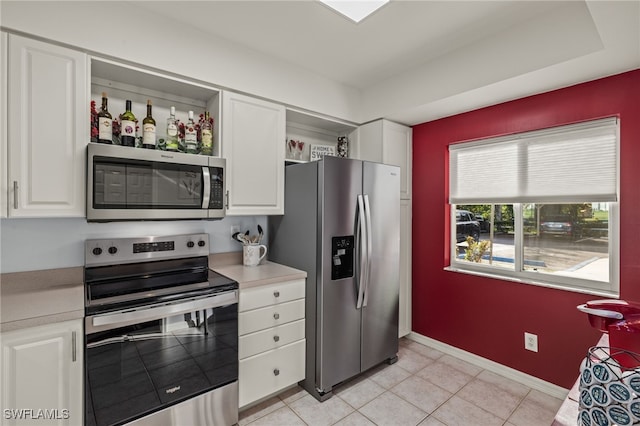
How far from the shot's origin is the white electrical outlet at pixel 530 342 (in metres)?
2.38

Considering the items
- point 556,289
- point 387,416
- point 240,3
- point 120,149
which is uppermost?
point 240,3

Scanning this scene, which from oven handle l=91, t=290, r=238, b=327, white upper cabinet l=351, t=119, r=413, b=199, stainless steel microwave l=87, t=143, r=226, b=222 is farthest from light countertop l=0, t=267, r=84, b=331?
white upper cabinet l=351, t=119, r=413, b=199

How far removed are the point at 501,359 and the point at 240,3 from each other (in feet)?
10.8

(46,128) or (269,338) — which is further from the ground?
(46,128)

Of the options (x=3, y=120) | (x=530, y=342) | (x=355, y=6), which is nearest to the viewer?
(x=3, y=120)

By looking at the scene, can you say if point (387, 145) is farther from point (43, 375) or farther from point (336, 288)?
point (43, 375)

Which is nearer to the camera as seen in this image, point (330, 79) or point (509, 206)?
point (509, 206)

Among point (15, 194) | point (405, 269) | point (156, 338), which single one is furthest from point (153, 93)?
point (405, 269)

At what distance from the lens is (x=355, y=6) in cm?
177

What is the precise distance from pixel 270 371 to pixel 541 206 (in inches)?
96.7

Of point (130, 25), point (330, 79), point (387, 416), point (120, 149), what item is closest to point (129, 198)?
point (120, 149)

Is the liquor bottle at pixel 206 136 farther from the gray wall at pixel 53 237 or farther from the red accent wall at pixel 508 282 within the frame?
the red accent wall at pixel 508 282

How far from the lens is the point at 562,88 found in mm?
2266

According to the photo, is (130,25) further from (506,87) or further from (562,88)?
(562,88)
